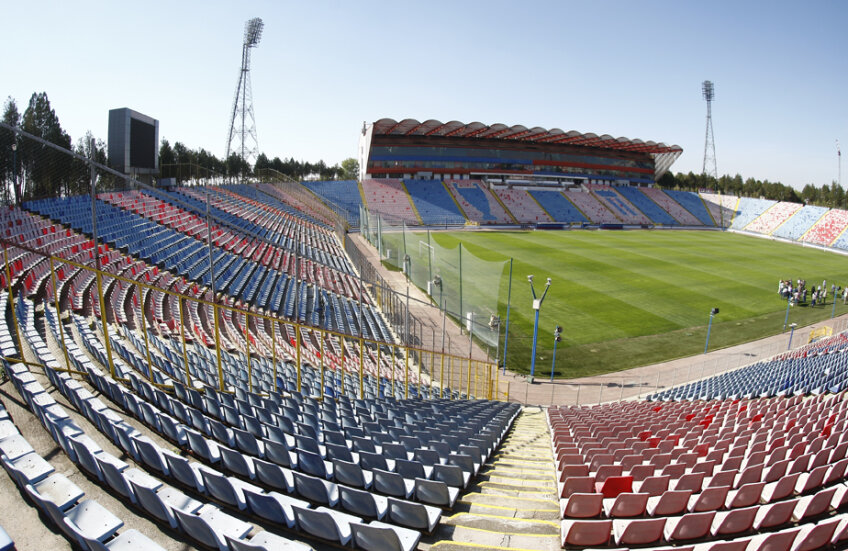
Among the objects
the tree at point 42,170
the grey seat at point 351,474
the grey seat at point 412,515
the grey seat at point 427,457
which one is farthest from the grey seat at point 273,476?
the tree at point 42,170

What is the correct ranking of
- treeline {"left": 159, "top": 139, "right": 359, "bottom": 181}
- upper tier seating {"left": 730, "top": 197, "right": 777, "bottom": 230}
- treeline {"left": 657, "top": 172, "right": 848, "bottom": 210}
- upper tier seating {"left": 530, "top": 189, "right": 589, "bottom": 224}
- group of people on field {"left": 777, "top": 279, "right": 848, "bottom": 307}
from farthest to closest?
treeline {"left": 657, "top": 172, "right": 848, "bottom": 210} → upper tier seating {"left": 730, "top": 197, "right": 777, "bottom": 230} → upper tier seating {"left": 530, "top": 189, "right": 589, "bottom": 224} → treeline {"left": 159, "top": 139, "right": 359, "bottom": 181} → group of people on field {"left": 777, "top": 279, "right": 848, "bottom": 307}

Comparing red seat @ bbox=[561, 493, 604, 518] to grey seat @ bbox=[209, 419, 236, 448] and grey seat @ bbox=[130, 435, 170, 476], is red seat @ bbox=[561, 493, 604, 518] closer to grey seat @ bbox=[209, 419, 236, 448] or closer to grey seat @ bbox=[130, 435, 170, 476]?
grey seat @ bbox=[209, 419, 236, 448]

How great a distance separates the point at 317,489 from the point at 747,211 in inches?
3842

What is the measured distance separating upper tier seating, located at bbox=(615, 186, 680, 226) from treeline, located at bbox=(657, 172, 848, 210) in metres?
18.6

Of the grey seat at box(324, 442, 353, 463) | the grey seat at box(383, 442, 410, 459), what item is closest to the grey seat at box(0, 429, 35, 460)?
the grey seat at box(324, 442, 353, 463)

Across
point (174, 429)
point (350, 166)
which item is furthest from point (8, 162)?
point (350, 166)

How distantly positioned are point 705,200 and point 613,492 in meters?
101

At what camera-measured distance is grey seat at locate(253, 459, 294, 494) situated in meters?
5.36

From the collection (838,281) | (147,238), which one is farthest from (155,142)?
(838,281)

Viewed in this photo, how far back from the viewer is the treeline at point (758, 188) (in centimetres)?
10475

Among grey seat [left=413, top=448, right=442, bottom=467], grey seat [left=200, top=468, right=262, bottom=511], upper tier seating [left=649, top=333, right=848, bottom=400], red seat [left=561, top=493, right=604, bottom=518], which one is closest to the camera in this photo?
grey seat [left=200, top=468, right=262, bottom=511]

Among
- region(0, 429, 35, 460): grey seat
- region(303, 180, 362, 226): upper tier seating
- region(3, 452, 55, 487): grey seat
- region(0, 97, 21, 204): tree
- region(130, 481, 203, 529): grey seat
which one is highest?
region(303, 180, 362, 226): upper tier seating

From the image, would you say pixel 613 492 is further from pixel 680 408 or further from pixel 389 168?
pixel 389 168

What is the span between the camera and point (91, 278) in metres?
15.0
